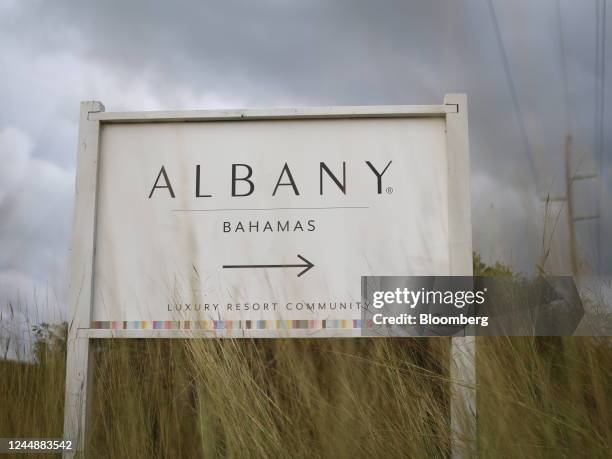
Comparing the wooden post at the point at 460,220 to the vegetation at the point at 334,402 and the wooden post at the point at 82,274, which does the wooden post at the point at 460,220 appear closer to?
the vegetation at the point at 334,402

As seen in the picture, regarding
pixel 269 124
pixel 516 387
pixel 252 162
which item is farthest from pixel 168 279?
pixel 516 387

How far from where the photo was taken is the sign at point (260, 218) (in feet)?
9.16

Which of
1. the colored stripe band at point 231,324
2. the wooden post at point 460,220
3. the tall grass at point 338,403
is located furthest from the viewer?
the colored stripe band at point 231,324

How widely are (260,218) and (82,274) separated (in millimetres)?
879

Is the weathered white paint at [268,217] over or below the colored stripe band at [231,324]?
over

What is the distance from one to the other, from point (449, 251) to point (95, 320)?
1667mm

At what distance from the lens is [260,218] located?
2.90 m

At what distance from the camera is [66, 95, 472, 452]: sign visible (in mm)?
2793

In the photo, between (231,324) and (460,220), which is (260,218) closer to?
(231,324)

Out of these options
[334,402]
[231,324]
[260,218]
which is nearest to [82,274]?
[231,324]

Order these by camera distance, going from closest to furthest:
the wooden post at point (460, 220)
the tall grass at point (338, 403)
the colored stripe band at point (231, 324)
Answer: the tall grass at point (338, 403) < the wooden post at point (460, 220) < the colored stripe band at point (231, 324)

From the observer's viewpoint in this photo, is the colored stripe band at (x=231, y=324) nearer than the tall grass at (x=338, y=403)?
No

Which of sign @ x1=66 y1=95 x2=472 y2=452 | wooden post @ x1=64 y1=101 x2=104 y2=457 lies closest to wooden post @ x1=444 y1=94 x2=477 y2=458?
sign @ x1=66 y1=95 x2=472 y2=452

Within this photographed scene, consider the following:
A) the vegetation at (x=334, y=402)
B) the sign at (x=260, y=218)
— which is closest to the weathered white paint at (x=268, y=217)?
the sign at (x=260, y=218)
